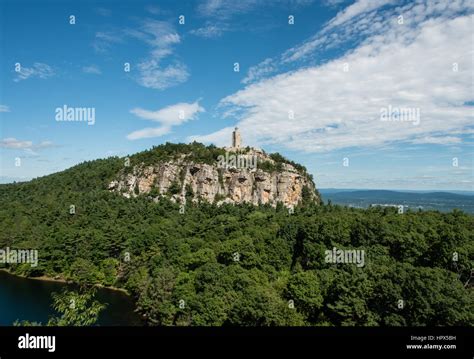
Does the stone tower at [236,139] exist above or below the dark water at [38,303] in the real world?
above

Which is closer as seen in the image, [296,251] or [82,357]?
[82,357]

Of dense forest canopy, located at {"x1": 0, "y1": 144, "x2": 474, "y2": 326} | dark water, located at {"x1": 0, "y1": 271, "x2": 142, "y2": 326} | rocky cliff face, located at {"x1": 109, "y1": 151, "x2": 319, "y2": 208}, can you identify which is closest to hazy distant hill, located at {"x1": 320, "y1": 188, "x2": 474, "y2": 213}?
rocky cliff face, located at {"x1": 109, "y1": 151, "x2": 319, "y2": 208}

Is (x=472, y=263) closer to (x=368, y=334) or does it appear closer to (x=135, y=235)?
(x=368, y=334)

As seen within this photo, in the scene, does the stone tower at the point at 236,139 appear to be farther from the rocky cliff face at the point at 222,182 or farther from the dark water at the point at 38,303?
the dark water at the point at 38,303

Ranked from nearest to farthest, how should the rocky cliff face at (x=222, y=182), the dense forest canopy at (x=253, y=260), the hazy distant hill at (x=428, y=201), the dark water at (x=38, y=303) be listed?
the dense forest canopy at (x=253, y=260)
the dark water at (x=38, y=303)
the rocky cliff face at (x=222, y=182)
the hazy distant hill at (x=428, y=201)

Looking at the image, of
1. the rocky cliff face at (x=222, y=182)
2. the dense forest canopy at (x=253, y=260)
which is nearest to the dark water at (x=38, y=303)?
the dense forest canopy at (x=253, y=260)

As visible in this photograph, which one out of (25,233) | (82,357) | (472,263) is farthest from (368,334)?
(25,233)

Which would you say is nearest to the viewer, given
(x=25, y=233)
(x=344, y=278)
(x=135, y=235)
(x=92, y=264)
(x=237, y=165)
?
(x=344, y=278)
